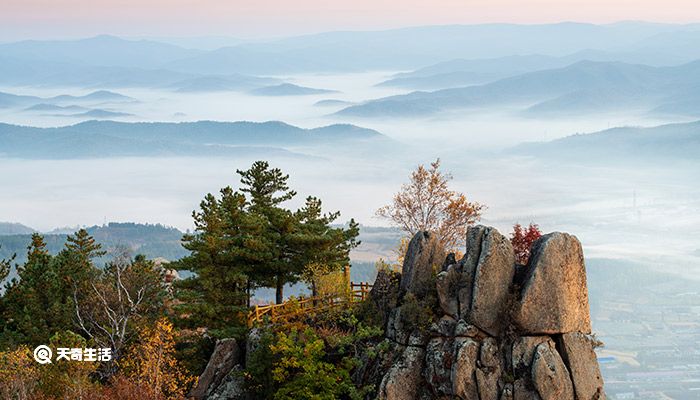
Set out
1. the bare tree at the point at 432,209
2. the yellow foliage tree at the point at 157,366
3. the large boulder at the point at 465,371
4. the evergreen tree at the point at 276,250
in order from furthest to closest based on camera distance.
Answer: the bare tree at the point at 432,209
the evergreen tree at the point at 276,250
the yellow foliage tree at the point at 157,366
the large boulder at the point at 465,371

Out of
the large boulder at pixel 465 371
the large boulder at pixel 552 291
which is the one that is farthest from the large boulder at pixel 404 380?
the large boulder at pixel 552 291

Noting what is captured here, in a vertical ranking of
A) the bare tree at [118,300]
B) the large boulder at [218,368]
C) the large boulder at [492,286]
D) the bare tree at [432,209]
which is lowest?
the large boulder at [218,368]

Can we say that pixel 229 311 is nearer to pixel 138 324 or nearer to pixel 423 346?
pixel 138 324

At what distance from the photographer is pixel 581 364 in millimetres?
34594

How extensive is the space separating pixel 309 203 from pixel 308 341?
1103 cm

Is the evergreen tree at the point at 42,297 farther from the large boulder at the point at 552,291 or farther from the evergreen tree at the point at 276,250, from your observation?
the large boulder at the point at 552,291

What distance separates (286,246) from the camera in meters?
46.7

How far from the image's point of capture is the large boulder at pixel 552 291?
3456 cm

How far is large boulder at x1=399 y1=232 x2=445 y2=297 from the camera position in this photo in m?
37.9

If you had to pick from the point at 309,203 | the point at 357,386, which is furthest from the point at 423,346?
the point at 309,203

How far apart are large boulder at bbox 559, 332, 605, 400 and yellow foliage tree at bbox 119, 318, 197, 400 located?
15.5m

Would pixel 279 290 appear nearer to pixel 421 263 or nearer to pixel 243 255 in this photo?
pixel 243 255

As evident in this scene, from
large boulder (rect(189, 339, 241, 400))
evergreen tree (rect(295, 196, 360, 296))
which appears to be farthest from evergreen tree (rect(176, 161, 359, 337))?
large boulder (rect(189, 339, 241, 400))

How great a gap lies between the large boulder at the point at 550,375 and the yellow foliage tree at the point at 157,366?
14378 mm
